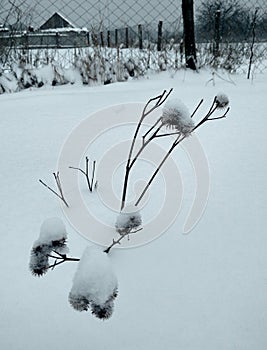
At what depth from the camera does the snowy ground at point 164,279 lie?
624 mm

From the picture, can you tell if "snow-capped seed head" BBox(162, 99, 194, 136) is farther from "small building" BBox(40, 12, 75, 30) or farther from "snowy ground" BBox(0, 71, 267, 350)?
"small building" BBox(40, 12, 75, 30)

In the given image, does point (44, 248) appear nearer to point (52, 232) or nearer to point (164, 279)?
point (52, 232)

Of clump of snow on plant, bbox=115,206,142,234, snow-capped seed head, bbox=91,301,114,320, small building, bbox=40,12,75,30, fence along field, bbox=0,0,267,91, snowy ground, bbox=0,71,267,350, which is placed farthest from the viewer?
small building, bbox=40,12,75,30

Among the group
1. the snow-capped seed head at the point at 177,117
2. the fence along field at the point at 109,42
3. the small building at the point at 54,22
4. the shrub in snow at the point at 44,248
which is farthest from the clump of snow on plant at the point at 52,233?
the small building at the point at 54,22

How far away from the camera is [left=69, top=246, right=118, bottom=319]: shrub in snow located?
48 cm

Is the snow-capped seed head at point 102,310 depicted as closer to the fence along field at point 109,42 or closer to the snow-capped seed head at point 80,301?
the snow-capped seed head at point 80,301

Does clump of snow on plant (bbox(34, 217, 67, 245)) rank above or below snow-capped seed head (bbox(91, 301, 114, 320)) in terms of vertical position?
above

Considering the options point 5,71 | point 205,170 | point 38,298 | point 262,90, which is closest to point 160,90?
point 262,90

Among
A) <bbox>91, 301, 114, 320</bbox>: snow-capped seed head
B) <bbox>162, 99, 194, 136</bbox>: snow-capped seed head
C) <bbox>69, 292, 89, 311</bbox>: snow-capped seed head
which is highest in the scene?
<bbox>162, 99, 194, 136</bbox>: snow-capped seed head

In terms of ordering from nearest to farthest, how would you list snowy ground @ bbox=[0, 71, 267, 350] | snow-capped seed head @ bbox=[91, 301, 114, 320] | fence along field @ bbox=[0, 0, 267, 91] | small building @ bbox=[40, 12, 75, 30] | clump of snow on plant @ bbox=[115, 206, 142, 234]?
snow-capped seed head @ bbox=[91, 301, 114, 320], snowy ground @ bbox=[0, 71, 267, 350], clump of snow on plant @ bbox=[115, 206, 142, 234], fence along field @ bbox=[0, 0, 267, 91], small building @ bbox=[40, 12, 75, 30]

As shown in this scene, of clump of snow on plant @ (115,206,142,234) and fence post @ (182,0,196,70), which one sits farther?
fence post @ (182,0,196,70)

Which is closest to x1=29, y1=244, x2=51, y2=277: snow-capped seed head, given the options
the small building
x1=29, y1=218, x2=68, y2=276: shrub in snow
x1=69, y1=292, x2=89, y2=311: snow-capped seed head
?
x1=29, y1=218, x2=68, y2=276: shrub in snow

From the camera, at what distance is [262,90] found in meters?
2.37

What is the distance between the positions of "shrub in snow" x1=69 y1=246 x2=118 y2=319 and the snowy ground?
0.54ft
